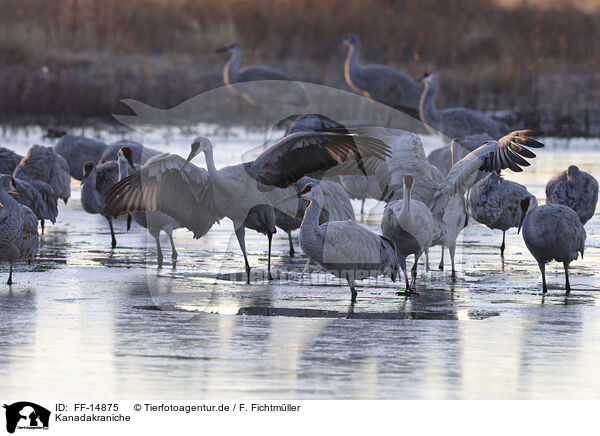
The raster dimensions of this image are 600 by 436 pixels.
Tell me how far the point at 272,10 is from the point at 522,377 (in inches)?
1350

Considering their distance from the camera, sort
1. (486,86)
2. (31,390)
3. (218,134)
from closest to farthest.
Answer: (31,390), (218,134), (486,86)

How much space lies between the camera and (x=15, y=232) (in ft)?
32.0

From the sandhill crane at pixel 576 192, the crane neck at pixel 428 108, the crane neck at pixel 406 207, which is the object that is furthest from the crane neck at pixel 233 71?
the crane neck at pixel 406 207

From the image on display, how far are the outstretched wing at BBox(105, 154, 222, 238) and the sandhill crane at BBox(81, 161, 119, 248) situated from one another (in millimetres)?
2454

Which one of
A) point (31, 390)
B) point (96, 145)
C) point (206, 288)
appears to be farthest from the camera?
point (96, 145)

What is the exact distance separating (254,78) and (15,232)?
1678cm

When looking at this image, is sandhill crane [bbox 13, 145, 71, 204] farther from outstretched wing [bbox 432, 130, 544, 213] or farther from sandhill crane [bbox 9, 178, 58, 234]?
outstretched wing [bbox 432, 130, 544, 213]

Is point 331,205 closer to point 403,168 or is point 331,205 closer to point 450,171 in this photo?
point 403,168

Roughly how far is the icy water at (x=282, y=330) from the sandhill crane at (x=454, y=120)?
7.68 metres

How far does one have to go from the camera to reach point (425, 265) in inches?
464

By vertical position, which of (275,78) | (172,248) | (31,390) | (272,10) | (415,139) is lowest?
(31,390)

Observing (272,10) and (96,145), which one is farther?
(272,10)

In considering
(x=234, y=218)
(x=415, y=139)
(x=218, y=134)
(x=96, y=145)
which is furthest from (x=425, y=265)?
(x=218, y=134)

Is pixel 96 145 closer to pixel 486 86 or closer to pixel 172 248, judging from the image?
pixel 172 248
